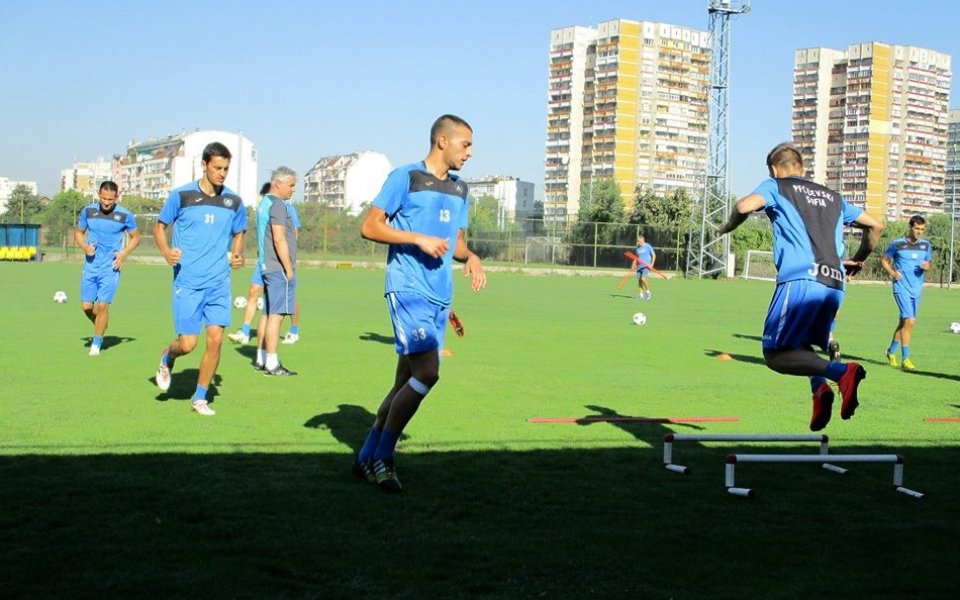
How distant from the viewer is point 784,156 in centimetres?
693

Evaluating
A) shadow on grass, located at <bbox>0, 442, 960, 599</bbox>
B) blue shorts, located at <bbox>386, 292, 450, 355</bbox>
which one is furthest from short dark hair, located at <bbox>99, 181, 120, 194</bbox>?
blue shorts, located at <bbox>386, 292, 450, 355</bbox>

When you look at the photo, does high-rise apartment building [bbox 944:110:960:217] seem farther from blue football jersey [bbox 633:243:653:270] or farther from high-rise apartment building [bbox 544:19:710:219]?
blue football jersey [bbox 633:243:653:270]

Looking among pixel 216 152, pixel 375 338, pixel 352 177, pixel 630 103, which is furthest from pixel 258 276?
pixel 352 177

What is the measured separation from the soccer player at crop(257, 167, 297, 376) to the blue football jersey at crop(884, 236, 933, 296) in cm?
883

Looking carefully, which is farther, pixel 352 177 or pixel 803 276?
pixel 352 177

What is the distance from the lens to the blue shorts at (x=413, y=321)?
6250mm

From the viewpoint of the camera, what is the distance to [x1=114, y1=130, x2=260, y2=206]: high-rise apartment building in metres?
157

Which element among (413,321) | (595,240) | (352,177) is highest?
(352,177)

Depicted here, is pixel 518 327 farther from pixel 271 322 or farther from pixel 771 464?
pixel 771 464

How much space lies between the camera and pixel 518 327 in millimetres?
19328

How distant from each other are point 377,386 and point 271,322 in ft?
5.76

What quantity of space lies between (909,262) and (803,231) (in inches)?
363

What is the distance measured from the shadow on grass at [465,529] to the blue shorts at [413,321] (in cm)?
86

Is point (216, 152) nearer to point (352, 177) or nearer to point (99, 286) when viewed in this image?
point (99, 286)
